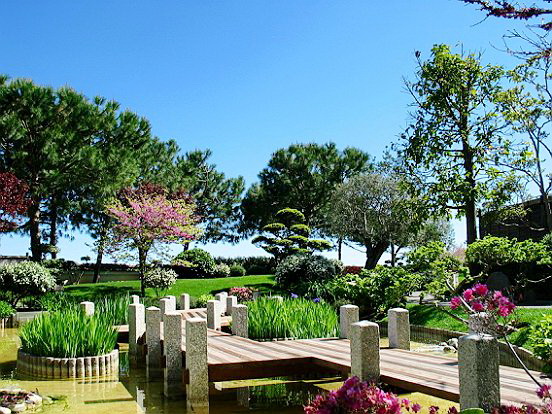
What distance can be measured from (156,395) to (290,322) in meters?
2.99

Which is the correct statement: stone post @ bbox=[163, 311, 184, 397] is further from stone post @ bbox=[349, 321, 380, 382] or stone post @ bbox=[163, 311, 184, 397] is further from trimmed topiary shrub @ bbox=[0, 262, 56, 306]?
trimmed topiary shrub @ bbox=[0, 262, 56, 306]

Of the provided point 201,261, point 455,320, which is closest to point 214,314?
point 455,320

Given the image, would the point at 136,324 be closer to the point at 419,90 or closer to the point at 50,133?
the point at 419,90

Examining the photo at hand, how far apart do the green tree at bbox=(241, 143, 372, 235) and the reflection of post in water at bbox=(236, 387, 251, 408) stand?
32550 millimetres

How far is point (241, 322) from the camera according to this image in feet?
36.7

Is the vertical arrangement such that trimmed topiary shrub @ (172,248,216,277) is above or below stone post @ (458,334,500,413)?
above

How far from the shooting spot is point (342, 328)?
35.5 ft

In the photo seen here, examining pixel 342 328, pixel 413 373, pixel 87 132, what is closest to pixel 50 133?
pixel 87 132

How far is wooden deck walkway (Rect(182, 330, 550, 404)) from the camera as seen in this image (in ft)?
20.7

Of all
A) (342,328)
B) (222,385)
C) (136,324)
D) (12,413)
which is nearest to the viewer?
(12,413)

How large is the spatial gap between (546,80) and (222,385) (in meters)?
12.6

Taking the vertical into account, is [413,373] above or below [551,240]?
below

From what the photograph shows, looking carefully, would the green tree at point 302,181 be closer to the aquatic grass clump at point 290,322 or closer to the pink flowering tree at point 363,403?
the aquatic grass clump at point 290,322

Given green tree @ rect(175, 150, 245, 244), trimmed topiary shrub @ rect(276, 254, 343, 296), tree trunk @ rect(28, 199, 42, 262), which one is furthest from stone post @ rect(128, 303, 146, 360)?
green tree @ rect(175, 150, 245, 244)
